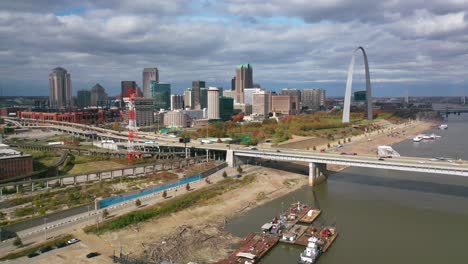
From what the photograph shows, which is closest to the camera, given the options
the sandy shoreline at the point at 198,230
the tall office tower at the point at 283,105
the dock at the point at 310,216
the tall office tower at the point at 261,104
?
the sandy shoreline at the point at 198,230

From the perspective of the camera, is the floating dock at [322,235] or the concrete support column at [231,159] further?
the concrete support column at [231,159]

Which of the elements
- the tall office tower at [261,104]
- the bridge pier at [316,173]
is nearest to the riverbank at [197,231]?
the bridge pier at [316,173]

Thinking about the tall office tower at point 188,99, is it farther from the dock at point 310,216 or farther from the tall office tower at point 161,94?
the dock at point 310,216

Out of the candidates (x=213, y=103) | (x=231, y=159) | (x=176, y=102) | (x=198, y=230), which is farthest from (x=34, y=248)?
(x=176, y=102)

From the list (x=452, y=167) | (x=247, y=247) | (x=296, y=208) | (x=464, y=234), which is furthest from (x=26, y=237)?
(x=452, y=167)

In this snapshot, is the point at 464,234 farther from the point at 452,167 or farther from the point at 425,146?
the point at 425,146

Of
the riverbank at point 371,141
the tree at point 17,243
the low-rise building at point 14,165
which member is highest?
the low-rise building at point 14,165

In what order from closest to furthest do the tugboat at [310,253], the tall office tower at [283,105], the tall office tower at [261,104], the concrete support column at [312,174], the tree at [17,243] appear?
1. the tugboat at [310,253]
2. the tree at [17,243]
3. the concrete support column at [312,174]
4. the tall office tower at [261,104]
5. the tall office tower at [283,105]

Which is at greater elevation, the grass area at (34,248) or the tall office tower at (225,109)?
the tall office tower at (225,109)
